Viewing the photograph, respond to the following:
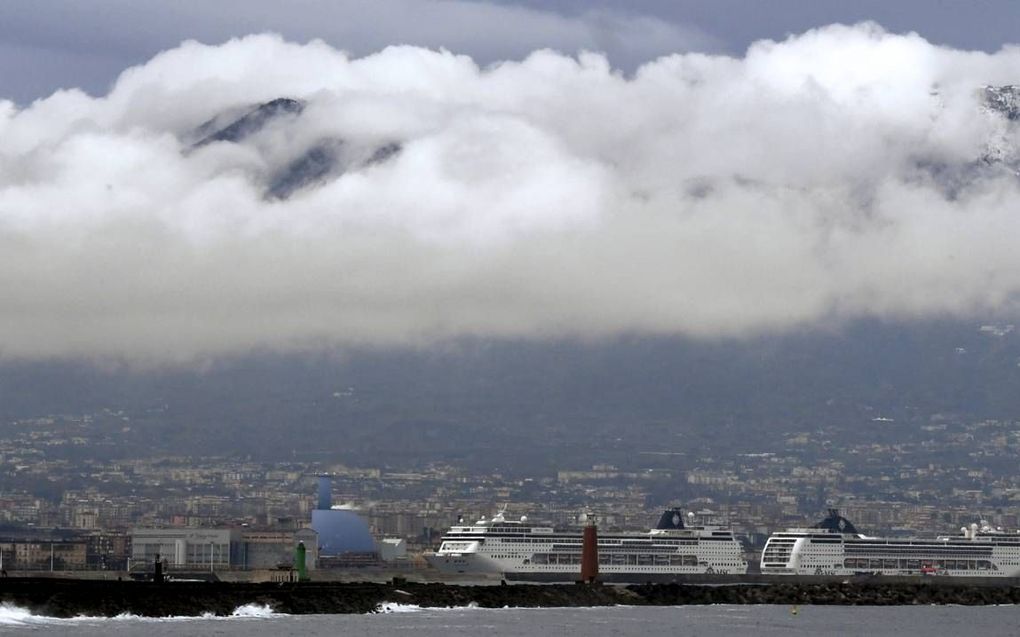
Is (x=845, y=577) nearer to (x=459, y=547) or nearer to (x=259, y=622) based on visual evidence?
(x=459, y=547)

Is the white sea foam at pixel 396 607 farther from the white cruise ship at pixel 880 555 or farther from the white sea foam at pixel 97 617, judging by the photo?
the white cruise ship at pixel 880 555

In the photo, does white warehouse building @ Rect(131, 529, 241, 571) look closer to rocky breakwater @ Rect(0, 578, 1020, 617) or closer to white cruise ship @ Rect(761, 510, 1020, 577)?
rocky breakwater @ Rect(0, 578, 1020, 617)

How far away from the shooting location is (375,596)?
107m

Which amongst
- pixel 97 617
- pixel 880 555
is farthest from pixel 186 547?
pixel 97 617

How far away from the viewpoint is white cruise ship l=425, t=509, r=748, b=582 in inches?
7018

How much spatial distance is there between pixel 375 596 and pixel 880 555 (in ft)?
299

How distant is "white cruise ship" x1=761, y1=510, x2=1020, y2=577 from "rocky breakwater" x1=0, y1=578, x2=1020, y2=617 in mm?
30680

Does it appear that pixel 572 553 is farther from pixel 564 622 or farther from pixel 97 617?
pixel 97 617

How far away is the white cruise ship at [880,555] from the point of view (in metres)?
188


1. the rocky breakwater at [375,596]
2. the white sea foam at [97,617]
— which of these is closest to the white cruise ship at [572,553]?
the rocky breakwater at [375,596]

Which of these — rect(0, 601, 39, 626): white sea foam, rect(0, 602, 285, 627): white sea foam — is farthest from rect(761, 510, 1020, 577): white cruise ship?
rect(0, 601, 39, 626): white sea foam

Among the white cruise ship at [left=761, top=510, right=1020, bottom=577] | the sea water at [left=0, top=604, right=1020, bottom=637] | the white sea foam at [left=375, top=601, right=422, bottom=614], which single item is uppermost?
the white cruise ship at [left=761, top=510, right=1020, bottom=577]

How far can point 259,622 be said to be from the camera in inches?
3499

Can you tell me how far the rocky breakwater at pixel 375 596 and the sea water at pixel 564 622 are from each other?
1.27 m
